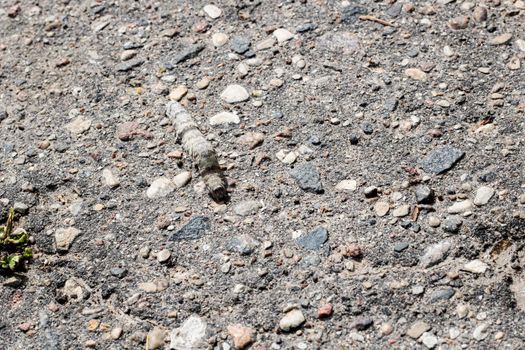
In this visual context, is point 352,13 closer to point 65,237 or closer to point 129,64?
point 129,64

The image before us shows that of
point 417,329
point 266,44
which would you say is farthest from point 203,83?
point 417,329

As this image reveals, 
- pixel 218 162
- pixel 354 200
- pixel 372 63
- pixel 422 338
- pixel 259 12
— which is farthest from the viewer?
pixel 259 12

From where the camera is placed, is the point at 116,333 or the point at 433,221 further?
the point at 433,221

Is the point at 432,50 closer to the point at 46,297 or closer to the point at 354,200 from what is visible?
the point at 354,200

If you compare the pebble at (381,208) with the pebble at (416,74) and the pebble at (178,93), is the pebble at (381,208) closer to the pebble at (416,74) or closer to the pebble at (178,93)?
the pebble at (416,74)

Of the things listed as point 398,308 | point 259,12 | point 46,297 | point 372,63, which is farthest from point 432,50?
point 46,297

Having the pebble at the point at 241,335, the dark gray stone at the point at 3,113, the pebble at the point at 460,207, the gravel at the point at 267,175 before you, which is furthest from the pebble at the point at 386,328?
the dark gray stone at the point at 3,113
